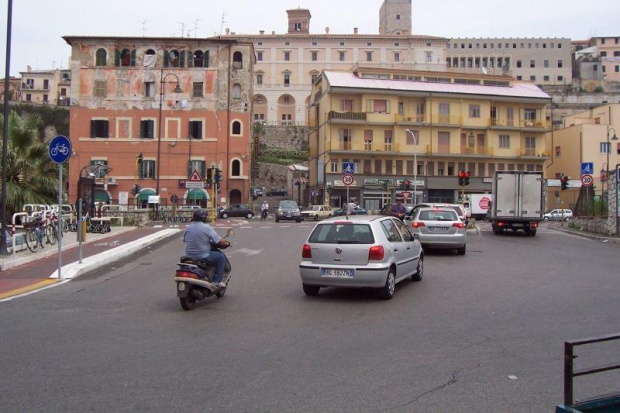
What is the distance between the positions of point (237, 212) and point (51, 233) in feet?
114

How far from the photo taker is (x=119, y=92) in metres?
61.8

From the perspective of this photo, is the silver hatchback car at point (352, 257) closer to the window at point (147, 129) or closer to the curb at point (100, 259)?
the curb at point (100, 259)

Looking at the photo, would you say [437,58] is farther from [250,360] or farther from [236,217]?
[250,360]

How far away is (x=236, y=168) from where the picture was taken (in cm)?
6188

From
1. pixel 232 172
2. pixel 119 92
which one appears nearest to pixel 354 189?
pixel 232 172

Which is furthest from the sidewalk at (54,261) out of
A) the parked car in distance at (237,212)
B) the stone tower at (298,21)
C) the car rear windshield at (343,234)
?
the stone tower at (298,21)

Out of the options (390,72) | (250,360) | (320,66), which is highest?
(320,66)

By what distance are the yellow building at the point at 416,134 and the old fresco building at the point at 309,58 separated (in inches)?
1420

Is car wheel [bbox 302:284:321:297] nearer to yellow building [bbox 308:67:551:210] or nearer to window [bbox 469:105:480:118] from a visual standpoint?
yellow building [bbox 308:67:551:210]

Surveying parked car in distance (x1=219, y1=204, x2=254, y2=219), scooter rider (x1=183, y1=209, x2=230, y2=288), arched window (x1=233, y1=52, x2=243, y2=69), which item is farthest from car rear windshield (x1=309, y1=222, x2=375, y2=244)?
arched window (x1=233, y1=52, x2=243, y2=69)

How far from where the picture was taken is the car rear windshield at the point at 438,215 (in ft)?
62.6

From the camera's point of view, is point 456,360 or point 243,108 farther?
point 243,108

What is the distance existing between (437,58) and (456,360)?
10517 cm

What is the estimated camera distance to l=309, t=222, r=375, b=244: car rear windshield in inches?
426
